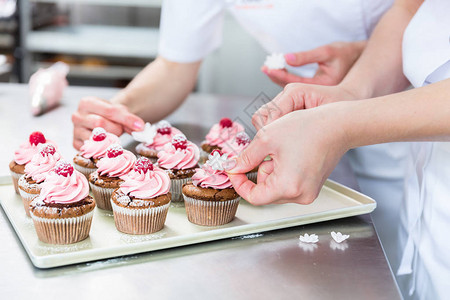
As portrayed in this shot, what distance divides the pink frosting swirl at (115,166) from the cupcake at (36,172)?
122 mm

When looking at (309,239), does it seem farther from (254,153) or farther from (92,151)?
(92,151)

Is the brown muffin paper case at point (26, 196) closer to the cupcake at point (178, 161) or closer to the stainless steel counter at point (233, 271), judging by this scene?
the stainless steel counter at point (233, 271)

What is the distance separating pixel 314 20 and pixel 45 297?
4.87 ft

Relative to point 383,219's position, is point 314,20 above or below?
above

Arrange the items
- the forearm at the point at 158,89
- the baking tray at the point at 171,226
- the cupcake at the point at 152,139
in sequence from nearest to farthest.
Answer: the baking tray at the point at 171,226 → the cupcake at the point at 152,139 → the forearm at the point at 158,89

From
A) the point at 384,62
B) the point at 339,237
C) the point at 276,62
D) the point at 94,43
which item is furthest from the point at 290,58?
the point at 94,43

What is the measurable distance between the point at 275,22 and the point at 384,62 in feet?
1.92

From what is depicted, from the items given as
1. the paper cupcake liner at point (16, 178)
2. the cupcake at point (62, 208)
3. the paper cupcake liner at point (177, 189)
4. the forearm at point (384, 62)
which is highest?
the forearm at point (384, 62)

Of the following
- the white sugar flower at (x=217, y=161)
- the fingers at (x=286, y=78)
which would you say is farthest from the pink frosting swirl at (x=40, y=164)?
the fingers at (x=286, y=78)

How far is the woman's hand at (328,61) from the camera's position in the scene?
1832mm

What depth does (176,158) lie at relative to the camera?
1.65 metres

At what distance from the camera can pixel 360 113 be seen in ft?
3.90

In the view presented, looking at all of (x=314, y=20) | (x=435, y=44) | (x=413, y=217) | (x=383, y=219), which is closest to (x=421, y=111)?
(x=435, y=44)

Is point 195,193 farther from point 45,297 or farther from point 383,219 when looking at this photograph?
point 383,219
